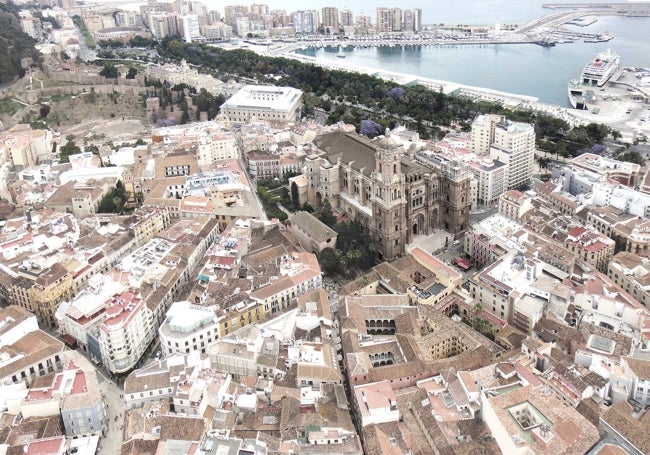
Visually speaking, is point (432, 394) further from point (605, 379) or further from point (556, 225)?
point (556, 225)

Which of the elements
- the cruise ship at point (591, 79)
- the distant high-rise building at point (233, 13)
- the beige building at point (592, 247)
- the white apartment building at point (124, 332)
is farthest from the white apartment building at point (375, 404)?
the distant high-rise building at point (233, 13)

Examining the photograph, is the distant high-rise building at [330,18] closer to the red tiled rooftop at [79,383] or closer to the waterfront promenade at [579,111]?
the waterfront promenade at [579,111]

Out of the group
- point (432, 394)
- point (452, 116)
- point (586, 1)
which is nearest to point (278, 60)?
point (452, 116)

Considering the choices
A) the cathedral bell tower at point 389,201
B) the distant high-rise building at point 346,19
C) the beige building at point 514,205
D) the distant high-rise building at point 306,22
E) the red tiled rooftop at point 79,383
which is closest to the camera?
the red tiled rooftop at point 79,383

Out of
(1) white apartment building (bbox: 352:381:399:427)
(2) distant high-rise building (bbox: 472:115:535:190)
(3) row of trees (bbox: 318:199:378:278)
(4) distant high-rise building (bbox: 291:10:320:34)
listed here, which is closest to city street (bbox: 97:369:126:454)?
(1) white apartment building (bbox: 352:381:399:427)

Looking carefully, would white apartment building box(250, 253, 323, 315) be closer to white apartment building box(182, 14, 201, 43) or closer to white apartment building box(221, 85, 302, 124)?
white apartment building box(221, 85, 302, 124)

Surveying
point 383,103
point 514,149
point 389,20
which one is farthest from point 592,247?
point 389,20

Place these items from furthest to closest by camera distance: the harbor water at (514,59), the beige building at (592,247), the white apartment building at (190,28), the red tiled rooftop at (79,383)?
the white apartment building at (190,28), the harbor water at (514,59), the beige building at (592,247), the red tiled rooftop at (79,383)
